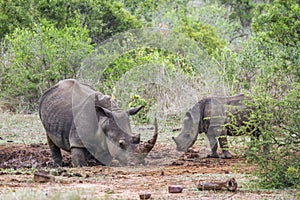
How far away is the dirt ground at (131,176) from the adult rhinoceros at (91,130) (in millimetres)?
277

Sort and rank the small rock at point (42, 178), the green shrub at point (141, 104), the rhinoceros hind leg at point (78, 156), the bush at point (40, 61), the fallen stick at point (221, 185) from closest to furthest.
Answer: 1. the fallen stick at point (221, 185)
2. the small rock at point (42, 178)
3. the rhinoceros hind leg at point (78, 156)
4. the green shrub at point (141, 104)
5. the bush at point (40, 61)

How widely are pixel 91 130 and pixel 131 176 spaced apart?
5.50ft

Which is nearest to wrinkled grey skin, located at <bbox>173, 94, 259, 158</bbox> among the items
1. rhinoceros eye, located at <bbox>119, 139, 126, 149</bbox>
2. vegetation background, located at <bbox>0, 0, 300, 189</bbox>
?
A: vegetation background, located at <bbox>0, 0, 300, 189</bbox>

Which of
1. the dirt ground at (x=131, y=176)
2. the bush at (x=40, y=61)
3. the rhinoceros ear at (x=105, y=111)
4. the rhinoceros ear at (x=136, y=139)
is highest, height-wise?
the bush at (x=40, y=61)

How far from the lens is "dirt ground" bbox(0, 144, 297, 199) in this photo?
6.81 m

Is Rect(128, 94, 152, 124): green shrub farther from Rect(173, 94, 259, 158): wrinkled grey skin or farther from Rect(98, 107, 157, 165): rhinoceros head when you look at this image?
Rect(98, 107, 157, 165): rhinoceros head

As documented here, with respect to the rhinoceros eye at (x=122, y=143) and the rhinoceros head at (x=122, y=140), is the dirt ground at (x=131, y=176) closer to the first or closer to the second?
the rhinoceros head at (x=122, y=140)

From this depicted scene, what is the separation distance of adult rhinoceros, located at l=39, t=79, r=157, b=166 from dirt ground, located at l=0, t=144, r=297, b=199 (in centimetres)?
28

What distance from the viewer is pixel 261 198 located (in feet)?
21.9

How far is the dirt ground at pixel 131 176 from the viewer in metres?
6.81

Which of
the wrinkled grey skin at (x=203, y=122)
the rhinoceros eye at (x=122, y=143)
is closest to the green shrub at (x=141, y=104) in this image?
the wrinkled grey skin at (x=203, y=122)

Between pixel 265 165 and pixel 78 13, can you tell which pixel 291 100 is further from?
pixel 78 13

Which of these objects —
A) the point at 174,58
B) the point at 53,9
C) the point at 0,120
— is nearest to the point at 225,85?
the point at 174,58

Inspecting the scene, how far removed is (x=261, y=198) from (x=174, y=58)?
37.2 ft
